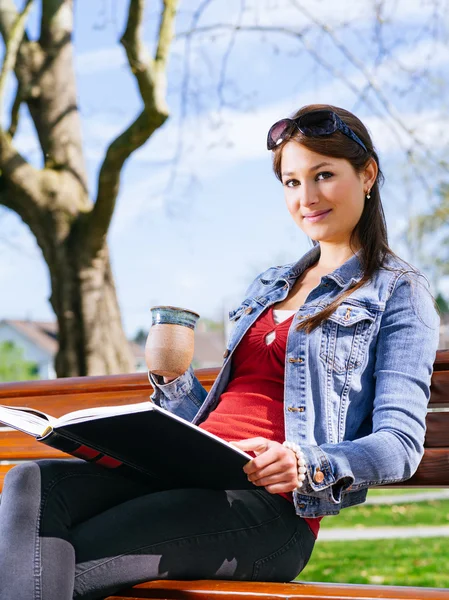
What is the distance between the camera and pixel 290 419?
2.10 meters

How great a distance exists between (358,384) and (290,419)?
187mm

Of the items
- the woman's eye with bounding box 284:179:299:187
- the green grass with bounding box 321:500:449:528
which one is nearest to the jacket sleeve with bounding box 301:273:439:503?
the woman's eye with bounding box 284:179:299:187

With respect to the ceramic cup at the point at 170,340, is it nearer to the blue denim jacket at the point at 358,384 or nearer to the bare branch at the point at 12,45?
the blue denim jacket at the point at 358,384

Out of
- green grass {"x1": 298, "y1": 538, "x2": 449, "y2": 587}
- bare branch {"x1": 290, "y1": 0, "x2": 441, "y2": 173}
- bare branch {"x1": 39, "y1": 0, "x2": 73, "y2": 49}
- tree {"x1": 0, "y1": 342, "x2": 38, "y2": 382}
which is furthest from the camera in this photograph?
tree {"x1": 0, "y1": 342, "x2": 38, "y2": 382}

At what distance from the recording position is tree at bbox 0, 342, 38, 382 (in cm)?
3594

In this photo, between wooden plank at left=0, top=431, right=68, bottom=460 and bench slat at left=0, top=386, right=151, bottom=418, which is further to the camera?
wooden plank at left=0, top=431, right=68, bottom=460

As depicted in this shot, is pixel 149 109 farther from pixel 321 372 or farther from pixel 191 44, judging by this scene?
pixel 321 372

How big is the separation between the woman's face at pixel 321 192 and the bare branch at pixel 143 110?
390cm

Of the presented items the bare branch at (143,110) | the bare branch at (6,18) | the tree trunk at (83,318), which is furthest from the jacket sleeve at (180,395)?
the bare branch at (6,18)

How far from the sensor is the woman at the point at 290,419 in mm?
1871

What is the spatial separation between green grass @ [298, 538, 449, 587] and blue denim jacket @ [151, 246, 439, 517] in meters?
3.33

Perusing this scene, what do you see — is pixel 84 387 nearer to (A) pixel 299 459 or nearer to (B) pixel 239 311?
(B) pixel 239 311

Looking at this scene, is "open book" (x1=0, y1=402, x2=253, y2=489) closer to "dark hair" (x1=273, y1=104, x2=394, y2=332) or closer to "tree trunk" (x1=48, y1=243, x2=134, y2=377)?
"dark hair" (x1=273, y1=104, x2=394, y2=332)

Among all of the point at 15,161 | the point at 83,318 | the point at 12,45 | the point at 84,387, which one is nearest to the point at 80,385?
the point at 84,387
